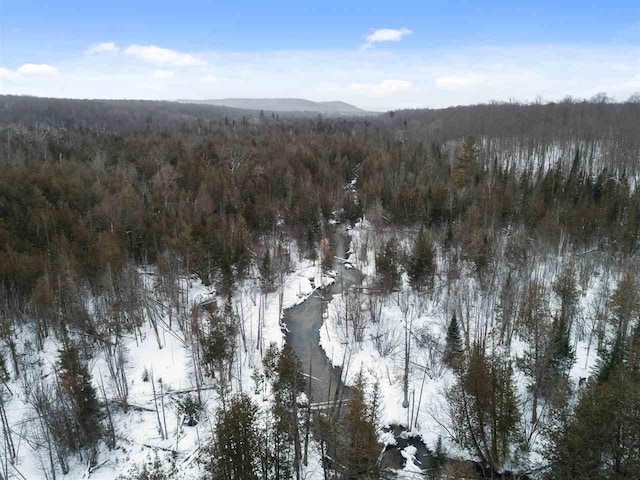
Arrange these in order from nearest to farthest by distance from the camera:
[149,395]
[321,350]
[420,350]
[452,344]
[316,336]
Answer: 1. [149,395]
2. [452,344]
3. [420,350]
4. [321,350]
5. [316,336]

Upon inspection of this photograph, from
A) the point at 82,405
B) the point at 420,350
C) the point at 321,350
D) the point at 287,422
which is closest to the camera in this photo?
the point at 287,422

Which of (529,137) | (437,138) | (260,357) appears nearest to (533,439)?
(260,357)

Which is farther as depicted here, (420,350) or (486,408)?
(420,350)

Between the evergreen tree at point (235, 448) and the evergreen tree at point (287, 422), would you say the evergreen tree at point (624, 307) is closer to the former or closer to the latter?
the evergreen tree at point (287, 422)

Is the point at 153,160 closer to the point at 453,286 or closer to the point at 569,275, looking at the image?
the point at 453,286

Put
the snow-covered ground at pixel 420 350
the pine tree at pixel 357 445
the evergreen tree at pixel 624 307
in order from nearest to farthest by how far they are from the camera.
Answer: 1. the pine tree at pixel 357 445
2. the snow-covered ground at pixel 420 350
3. the evergreen tree at pixel 624 307

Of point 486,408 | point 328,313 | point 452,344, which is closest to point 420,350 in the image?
point 452,344

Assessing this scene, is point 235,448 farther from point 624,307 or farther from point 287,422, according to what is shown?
point 624,307

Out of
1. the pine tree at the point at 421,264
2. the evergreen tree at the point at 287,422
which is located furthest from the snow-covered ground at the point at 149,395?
the pine tree at the point at 421,264

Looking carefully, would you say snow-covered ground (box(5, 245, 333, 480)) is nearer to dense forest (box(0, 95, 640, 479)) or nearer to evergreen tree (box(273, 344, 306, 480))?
dense forest (box(0, 95, 640, 479))
